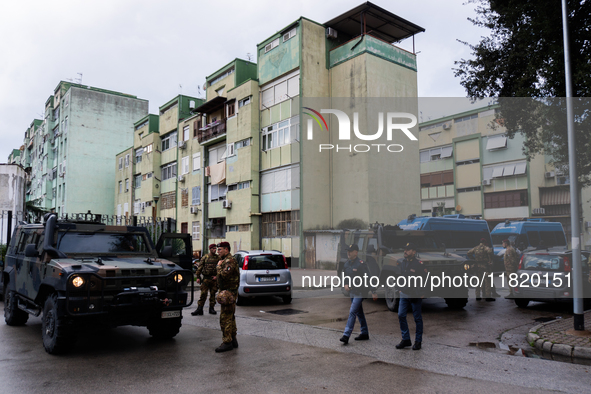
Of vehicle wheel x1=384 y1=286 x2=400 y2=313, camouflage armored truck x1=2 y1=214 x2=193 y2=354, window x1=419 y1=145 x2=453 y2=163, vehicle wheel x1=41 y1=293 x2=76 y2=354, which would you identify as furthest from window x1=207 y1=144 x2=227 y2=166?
vehicle wheel x1=41 y1=293 x2=76 y2=354

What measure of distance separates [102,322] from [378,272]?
Answer: 7146mm

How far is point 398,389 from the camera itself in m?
5.44

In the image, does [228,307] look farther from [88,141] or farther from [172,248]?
[88,141]

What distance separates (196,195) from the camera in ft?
128

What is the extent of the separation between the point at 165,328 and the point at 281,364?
2.60 meters

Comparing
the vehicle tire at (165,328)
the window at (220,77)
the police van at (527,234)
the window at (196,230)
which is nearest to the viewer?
the vehicle tire at (165,328)

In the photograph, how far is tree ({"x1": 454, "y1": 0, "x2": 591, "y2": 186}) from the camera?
1120 cm

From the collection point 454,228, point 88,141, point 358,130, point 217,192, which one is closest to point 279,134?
point 358,130

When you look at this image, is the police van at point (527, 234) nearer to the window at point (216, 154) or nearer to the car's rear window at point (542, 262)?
the car's rear window at point (542, 262)

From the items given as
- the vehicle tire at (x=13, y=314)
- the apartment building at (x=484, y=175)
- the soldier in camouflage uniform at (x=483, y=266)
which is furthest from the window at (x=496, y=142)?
the vehicle tire at (x=13, y=314)

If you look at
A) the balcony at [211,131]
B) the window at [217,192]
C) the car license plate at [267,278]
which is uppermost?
the balcony at [211,131]

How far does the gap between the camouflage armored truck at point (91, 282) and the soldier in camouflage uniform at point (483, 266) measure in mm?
8762

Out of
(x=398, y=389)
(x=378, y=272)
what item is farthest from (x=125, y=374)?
(x=378, y=272)

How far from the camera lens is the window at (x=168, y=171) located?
1725 inches
